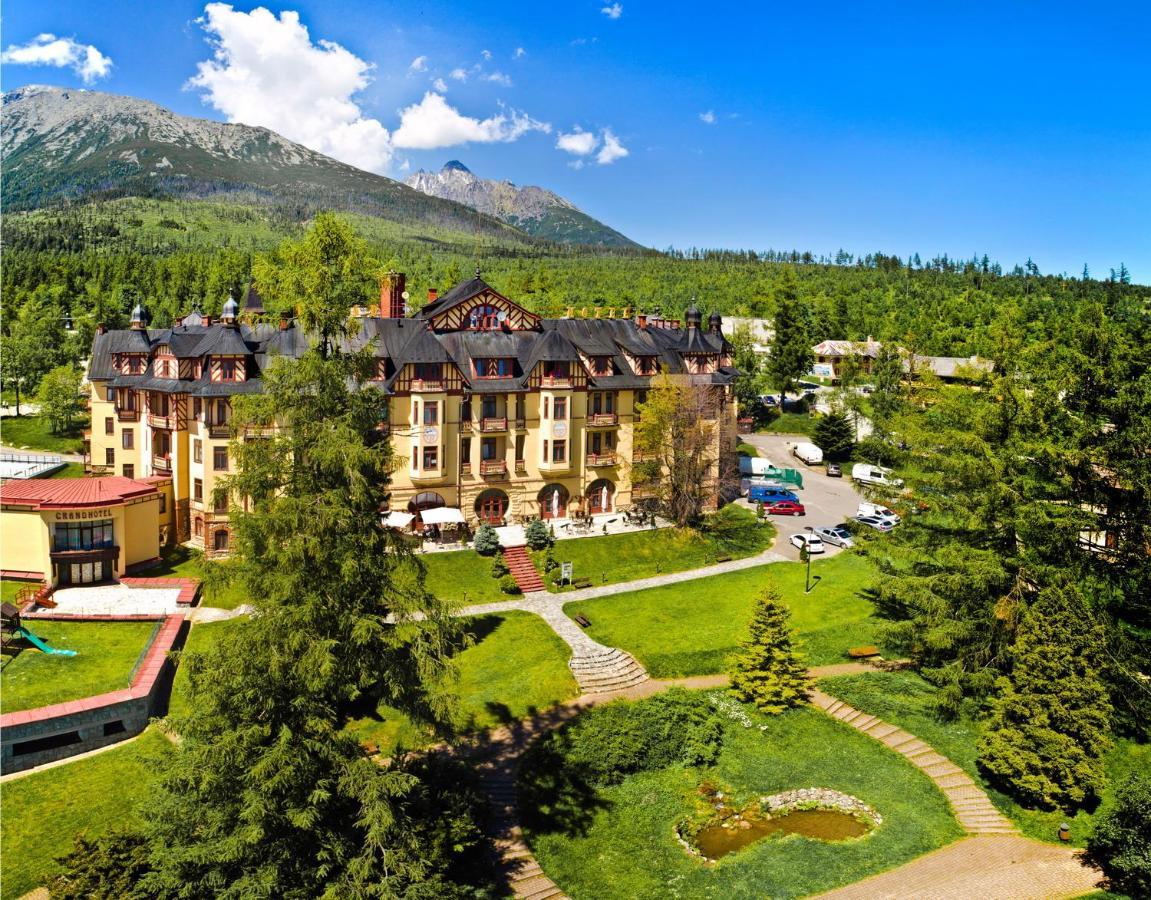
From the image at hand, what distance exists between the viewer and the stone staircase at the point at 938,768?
1024 inches

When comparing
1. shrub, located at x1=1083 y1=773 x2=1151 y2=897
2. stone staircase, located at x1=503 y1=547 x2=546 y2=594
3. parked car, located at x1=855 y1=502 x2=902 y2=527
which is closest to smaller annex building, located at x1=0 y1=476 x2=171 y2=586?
stone staircase, located at x1=503 y1=547 x2=546 y2=594

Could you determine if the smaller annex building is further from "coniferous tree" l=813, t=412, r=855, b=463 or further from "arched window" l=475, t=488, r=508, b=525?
"coniferous tree" l=813, t=412, r=855, b=463

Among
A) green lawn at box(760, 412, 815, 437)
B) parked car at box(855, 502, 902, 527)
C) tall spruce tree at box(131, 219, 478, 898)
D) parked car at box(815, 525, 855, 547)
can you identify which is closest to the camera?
tall spruce tree at box(131, 219, 478, 898)

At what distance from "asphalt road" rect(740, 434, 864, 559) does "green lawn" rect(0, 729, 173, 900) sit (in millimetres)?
32969

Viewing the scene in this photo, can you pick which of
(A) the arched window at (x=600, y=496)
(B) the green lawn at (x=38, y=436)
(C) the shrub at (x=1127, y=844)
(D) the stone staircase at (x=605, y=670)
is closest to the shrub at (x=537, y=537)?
(A) the arched window at (x=600, y=496)

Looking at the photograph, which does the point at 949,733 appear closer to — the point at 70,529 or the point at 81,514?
the point at 81,514

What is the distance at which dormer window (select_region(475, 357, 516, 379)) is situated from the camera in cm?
4775

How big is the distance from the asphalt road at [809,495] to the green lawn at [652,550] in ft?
6.18

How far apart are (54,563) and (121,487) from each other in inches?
183

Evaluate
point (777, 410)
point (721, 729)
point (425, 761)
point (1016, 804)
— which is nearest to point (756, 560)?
point (721, 729)

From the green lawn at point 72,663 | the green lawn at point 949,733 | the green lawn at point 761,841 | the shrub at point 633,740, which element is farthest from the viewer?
the shrub at point 633,740

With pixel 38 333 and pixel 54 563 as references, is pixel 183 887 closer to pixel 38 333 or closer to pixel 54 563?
pixel 54 563

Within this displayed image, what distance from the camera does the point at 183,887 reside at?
17391mm

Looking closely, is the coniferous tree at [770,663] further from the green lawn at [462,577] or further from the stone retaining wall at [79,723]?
the stone retaining wall at [79,723]
